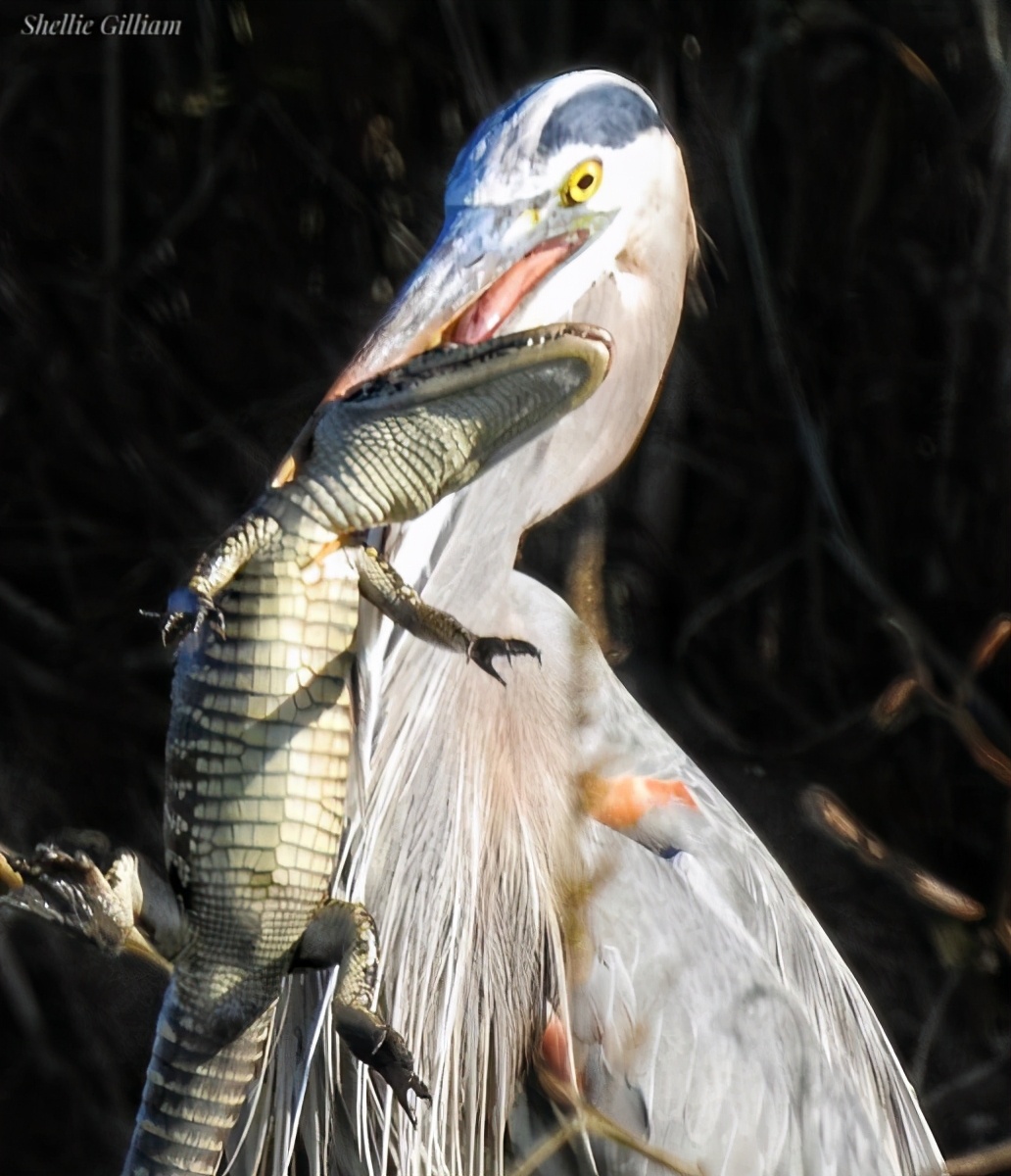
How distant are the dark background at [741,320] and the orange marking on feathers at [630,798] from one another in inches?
6.8

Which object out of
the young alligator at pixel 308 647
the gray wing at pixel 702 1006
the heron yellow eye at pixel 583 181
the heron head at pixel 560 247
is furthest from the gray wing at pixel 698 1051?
the heron yellow eye at pixel 583 181

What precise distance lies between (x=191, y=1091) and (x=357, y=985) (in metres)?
0.19

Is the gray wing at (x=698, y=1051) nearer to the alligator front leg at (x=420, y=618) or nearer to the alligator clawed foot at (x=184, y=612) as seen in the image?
the alligator front leg at (x=420, y=618)

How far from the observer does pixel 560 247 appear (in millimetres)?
966

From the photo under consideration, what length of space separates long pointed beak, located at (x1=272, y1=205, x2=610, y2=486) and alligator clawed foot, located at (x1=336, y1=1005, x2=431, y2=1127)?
1.30 ft

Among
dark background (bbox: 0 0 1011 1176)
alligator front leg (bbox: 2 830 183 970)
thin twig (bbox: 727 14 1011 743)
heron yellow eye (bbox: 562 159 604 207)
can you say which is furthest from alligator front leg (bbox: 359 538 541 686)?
thin twig (bbox: 727 14 1011 743)

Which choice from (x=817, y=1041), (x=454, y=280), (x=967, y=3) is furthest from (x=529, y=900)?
(x=967, y=3)

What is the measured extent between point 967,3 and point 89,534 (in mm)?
951

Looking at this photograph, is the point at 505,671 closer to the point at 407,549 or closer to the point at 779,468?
the point at 407,549

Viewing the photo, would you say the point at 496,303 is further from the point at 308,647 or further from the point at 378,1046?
the point at 378,1046

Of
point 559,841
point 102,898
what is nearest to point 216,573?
point 102,898

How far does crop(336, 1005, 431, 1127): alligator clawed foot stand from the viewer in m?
0.71

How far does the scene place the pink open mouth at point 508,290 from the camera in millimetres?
922

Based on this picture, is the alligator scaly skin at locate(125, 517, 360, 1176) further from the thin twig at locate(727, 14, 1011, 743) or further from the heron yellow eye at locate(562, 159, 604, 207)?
the thin twig at locate(727, 14, 1011, 743)
